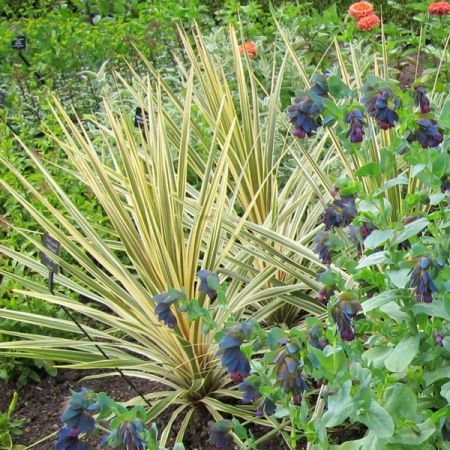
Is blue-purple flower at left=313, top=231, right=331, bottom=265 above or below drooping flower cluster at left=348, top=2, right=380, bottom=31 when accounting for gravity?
above

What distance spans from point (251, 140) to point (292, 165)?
0.43m

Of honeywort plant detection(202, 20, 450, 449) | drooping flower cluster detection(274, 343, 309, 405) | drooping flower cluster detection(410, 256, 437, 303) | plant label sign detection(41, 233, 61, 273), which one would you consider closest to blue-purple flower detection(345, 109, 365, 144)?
honeywort plant detection(202, 20, 450, 449)

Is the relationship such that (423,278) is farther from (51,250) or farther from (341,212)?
(51,250)

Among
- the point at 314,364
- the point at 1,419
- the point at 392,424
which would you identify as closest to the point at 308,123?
the point at 314,364

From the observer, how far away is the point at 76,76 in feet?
14.5

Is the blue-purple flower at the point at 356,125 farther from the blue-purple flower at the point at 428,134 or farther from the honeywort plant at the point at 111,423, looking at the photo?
the honeywort plant at the point at 111,423

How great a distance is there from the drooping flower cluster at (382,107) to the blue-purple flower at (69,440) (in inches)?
28.7

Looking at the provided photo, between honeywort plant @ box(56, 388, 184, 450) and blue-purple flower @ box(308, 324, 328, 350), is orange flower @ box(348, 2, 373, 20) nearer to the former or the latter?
blue-purple flower @ box(308, 324, 328, 350)

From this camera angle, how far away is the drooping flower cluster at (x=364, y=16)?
12.5 ft

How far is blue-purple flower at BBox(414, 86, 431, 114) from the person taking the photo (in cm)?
149

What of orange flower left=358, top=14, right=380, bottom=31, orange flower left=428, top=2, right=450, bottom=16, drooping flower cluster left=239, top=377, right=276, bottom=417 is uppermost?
drooping flower cluster left=239, top=377, right=276, bottom=417

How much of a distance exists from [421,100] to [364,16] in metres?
2.54

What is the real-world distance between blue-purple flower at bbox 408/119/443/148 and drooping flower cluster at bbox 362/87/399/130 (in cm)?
5

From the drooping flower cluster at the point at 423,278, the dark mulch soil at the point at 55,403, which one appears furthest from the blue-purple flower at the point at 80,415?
the dark mulch soil at the point at 55,403
